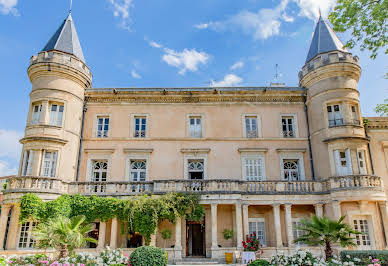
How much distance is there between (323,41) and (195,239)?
53.9 feet

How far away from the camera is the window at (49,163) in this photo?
1850 centimetres

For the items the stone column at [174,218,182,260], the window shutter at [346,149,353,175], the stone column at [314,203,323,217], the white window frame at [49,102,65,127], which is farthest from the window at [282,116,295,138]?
the white window frame at [49,102,65,127]

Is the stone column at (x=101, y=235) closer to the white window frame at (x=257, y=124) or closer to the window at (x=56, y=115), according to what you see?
the window at (x=56, y=115)

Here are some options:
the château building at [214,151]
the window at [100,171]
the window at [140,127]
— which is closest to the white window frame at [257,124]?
the château building at [214,151]

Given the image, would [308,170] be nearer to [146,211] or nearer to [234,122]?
[234,122]

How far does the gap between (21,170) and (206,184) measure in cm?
1175

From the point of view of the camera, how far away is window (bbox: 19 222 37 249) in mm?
17250

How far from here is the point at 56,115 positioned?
1956cm

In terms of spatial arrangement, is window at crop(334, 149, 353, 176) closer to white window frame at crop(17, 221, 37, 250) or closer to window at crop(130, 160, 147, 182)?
window at crop(130, 160, 147, 182)

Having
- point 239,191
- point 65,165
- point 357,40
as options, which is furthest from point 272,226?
point 65,165

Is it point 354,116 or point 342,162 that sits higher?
point 354,116

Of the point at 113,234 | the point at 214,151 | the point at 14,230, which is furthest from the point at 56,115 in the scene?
the point at 214,151

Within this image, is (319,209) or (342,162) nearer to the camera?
(319,209)

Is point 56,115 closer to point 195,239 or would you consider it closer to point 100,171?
point 100,171
